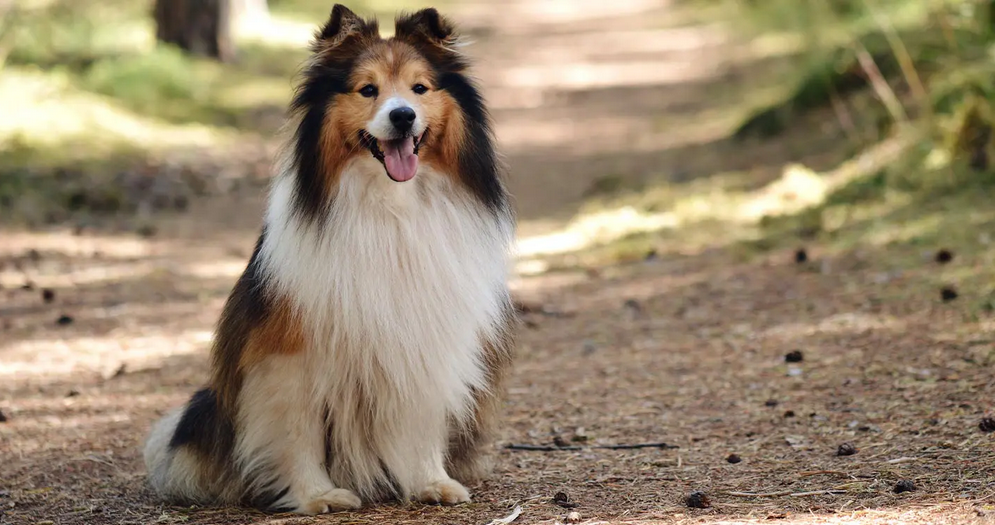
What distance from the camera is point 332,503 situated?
425 cm

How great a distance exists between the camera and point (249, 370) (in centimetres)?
422

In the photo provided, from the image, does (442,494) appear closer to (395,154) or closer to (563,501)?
(563,501)

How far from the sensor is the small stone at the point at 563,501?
13.9ft

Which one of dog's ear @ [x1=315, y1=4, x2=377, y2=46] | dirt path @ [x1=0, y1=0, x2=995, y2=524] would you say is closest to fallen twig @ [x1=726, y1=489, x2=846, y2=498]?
dirt path @ [x1=0, y1=0, x2=995, y2=524]

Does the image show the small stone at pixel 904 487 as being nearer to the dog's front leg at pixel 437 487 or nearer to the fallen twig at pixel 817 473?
the fallen twig at pixel 817 473

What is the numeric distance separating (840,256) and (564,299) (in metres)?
1.92

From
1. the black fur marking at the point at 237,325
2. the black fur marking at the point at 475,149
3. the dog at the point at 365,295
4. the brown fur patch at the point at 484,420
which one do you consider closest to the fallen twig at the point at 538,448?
the brown fur patch at the point at 484,420

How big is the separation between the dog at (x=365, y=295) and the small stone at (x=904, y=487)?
59.5 inches

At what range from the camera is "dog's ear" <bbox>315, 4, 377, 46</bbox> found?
14.1 feet

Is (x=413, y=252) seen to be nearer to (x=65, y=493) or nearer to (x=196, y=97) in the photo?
(x=65, y=493)

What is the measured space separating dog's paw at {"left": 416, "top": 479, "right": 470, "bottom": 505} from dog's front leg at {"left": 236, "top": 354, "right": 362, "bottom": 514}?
26cm

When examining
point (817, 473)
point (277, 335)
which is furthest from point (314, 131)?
point (817, 473)

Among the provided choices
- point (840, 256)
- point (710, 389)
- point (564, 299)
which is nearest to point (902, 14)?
point (840, 256)

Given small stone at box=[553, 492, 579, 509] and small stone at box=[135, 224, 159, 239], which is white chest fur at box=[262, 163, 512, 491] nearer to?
small stone at box=[553, 492, 579, 509]
